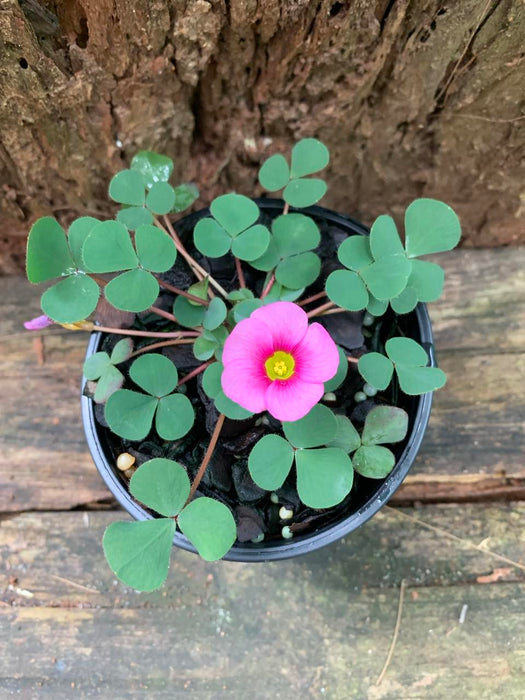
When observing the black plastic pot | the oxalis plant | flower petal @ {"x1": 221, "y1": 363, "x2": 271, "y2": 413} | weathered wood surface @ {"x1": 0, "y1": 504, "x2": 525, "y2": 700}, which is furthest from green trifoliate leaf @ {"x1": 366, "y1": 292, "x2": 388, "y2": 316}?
weathered wood surface @ {"x1": 0, "y1": 504, "x2": 525, "y2": 700}

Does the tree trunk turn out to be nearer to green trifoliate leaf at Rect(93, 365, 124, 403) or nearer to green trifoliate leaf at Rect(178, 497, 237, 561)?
green trifoliate leaf at Rect(93, 365, 124, 403)

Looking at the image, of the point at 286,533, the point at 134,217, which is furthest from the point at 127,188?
the point at 286,533

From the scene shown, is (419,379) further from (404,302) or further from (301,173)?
(301,173)

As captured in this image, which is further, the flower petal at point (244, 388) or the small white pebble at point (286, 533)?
the small white pebble at point (286, 533)

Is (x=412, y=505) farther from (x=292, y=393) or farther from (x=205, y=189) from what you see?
(x=205, y=189)

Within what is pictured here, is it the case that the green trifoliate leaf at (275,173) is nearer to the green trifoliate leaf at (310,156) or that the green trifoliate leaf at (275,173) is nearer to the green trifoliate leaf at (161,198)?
the green trifoliate leaf at (310,156)

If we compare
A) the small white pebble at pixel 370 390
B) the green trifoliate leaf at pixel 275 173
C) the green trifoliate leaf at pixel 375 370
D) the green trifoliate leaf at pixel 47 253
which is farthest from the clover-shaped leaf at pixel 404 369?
the green trifoliate leaf at pixel 47 253

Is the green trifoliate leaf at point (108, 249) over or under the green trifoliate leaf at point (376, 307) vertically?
over

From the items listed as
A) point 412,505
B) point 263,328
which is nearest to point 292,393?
point 263,328
